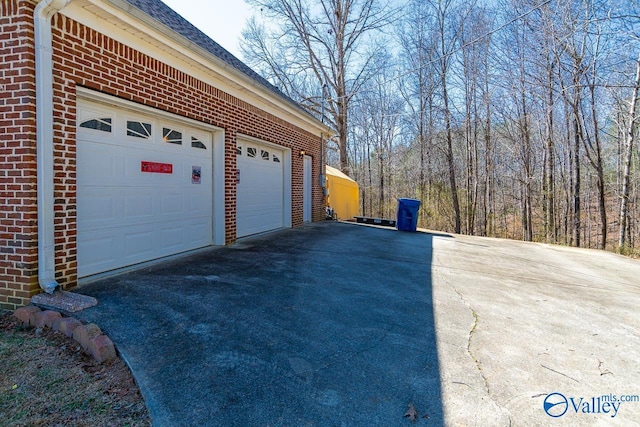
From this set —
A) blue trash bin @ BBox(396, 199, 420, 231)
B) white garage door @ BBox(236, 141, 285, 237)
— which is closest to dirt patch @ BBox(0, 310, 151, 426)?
white garage door @ BBox(236, 141, 285, 237)

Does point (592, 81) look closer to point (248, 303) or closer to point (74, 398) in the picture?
point (248, 303)

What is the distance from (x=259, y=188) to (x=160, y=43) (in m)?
4.23

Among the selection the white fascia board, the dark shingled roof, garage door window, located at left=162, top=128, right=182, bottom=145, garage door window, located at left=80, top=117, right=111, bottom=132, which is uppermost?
the dark shingled roof

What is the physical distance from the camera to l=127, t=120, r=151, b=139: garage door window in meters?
4.87

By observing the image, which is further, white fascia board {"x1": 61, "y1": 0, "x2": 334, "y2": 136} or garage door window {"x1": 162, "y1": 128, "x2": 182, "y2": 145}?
garage door window {"x1": 162, "y1": 128, "x2": 182, "y2": 145}

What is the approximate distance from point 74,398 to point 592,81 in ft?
50.6

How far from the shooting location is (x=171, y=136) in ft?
18.6

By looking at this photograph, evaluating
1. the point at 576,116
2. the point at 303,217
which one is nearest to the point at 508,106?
the point at 576,116

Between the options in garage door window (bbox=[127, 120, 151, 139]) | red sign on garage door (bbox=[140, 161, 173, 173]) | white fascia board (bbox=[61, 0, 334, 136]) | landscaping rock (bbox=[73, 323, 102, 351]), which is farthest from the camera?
red sign on garage door (bbox=[140, 161, 173, 173])

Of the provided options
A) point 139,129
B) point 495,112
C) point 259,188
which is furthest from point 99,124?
point 495,112

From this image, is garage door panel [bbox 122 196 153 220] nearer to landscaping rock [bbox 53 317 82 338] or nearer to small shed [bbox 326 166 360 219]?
landscaping rock [bbox 53 317 82 338]

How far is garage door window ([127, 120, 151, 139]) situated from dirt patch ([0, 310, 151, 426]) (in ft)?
9.99

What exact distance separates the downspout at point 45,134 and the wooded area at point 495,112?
10174 millimetres

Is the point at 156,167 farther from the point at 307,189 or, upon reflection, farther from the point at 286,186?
A: the point at 307,189
